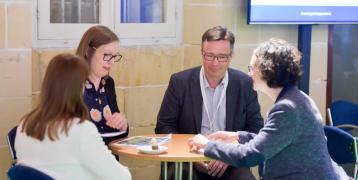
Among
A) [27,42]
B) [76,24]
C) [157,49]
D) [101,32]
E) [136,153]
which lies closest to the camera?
[136,153]

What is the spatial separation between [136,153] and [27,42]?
98 centimetres

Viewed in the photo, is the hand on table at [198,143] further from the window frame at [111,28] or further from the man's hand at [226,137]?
the window frame at [111,28]

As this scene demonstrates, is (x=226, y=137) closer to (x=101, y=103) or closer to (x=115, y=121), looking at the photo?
(x=115, y=121)

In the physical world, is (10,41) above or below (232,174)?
above

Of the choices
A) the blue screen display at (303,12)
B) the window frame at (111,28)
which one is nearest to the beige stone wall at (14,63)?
the window frame at (111,28)

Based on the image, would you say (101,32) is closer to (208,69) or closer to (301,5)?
(208,69)

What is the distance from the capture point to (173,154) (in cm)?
280

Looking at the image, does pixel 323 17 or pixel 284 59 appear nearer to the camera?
pixel 284 59

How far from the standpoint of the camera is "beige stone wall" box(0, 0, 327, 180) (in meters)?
Result: 3.29

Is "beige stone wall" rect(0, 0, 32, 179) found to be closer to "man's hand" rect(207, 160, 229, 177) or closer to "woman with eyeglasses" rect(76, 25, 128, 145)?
"woman with eyeglasses" rect(76, 25, 128, 145)

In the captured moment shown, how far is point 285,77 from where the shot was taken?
258 centimetres

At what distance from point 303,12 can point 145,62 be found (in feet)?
3.95

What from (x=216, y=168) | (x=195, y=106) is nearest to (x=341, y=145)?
(x=216, y=168)

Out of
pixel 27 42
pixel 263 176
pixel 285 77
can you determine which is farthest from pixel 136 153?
pixel 27 42
